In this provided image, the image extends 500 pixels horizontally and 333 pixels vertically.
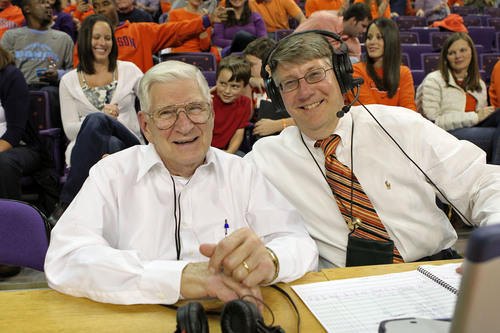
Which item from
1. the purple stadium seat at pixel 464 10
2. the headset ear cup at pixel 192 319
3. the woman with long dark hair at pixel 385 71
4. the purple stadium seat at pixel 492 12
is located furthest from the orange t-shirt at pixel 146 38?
the purple stadium seat at pixel 492 12

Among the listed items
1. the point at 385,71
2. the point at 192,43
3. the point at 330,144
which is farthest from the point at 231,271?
the point at 192,43

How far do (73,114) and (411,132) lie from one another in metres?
2.50

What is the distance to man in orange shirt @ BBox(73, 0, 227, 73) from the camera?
4.13 metres

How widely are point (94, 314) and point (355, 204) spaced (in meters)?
0.97

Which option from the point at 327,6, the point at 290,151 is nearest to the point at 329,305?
the point at 290,151

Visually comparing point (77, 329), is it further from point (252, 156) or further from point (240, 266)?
point (252, 156)

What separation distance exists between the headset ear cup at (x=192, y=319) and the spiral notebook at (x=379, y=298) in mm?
265

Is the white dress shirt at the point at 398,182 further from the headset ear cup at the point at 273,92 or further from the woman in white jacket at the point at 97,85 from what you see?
the woman in white jacket at the point at 97,85

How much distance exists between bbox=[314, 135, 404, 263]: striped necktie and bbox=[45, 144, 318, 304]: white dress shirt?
249mm

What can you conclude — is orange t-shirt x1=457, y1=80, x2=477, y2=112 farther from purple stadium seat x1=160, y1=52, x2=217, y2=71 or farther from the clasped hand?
the clasped hand

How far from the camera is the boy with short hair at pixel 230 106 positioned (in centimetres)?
327

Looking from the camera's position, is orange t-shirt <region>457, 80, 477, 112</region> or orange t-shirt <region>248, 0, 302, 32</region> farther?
orange t-shirt <region>248, 0, 302, 32</region>

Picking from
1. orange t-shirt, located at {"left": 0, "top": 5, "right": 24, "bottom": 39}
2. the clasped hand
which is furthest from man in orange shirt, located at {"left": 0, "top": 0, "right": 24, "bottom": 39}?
the clasped hand

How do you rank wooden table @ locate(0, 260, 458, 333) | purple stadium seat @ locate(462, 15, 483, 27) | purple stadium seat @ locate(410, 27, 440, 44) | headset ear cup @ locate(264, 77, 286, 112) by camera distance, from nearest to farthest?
1. wooden table @ locate(0, 260, 458, 333)
2. headset ear cup @ locate(264, 77, 286, 112)
3. purple stadium seat @ locate(410, 27, 440, 44)
4. purple stadium seat @ locate(462, 15, 483, 27)
